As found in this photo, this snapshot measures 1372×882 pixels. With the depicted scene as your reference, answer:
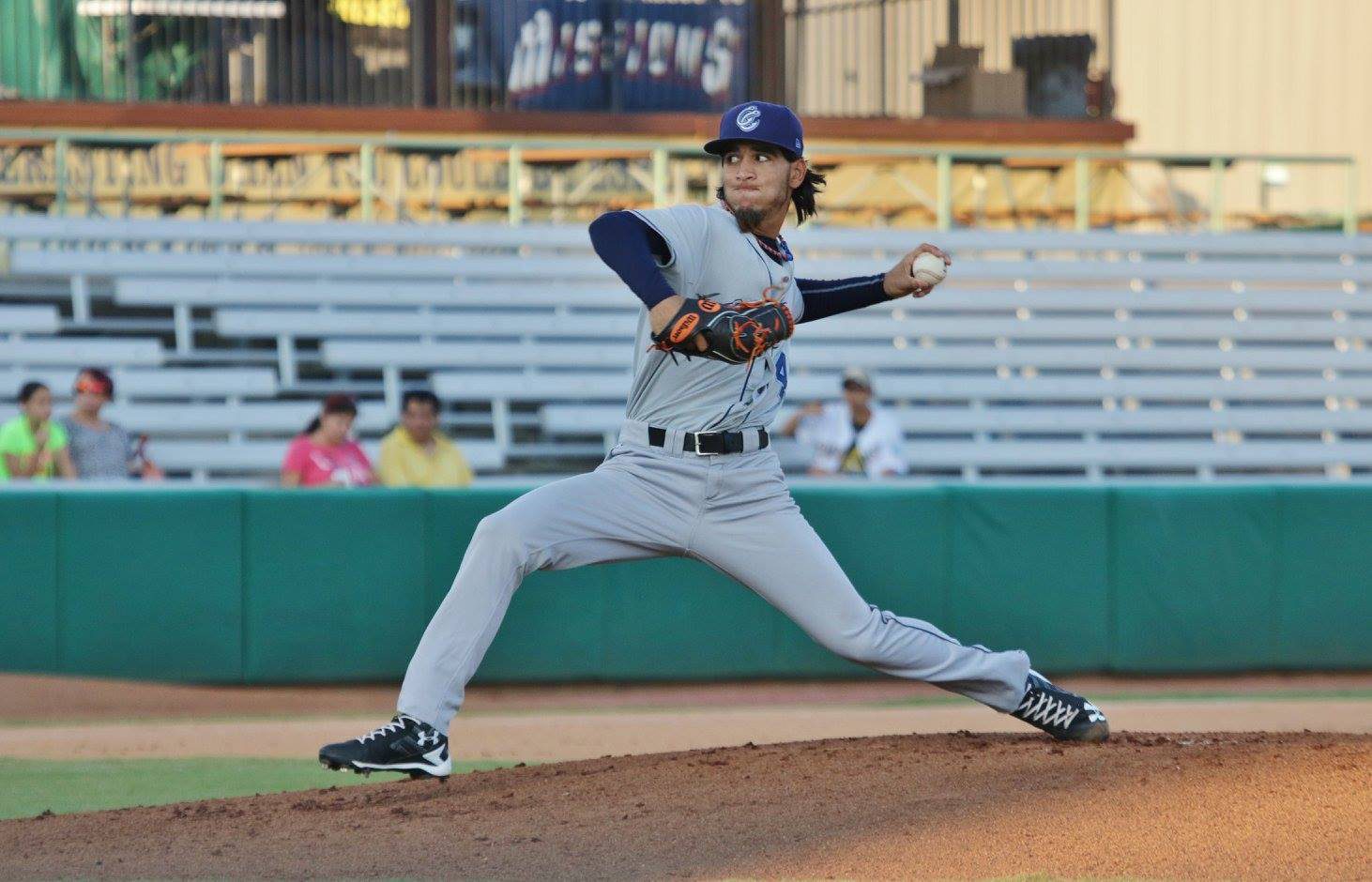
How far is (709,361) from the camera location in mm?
4699

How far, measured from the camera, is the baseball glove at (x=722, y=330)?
4199mm

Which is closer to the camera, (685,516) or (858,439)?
(685,516)

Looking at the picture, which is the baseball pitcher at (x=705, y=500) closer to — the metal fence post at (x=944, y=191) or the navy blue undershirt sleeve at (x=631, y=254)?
the navy blue undershirt sleeve at (x=631, y=254)

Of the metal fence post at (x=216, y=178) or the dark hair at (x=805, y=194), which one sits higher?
the metal fence post at (x=216, y=178)

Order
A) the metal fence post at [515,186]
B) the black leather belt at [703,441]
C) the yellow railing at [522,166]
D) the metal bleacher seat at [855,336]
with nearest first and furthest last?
the black leather belt at [703,441]
the metal bleacher seat at [855,336]
the yellow railing at [522,166]
the metal fence post at [515,186]

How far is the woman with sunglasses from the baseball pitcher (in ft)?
17.4

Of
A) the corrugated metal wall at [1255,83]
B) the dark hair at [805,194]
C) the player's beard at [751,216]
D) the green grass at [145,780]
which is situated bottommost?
the green grass at [145,780]

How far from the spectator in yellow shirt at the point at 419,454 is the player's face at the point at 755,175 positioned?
4.70 m

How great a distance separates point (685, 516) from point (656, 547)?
0.40 ft

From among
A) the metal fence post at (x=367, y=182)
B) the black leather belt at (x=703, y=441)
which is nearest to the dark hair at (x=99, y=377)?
the metal fence post at (x=367, y=182)

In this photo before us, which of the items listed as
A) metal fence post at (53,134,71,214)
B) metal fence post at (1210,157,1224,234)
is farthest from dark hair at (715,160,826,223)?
metal fence post at (1210,157,1224,234)

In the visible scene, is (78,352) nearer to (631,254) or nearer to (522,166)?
(522,166)

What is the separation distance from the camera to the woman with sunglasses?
9445 mm

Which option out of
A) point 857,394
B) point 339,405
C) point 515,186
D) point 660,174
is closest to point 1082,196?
point 660,174
